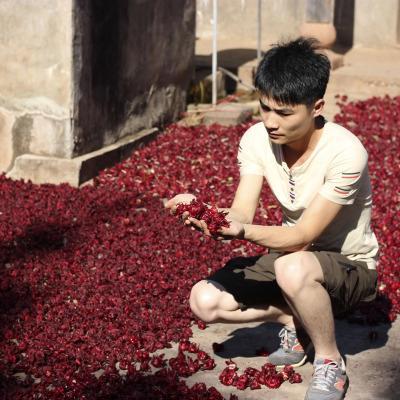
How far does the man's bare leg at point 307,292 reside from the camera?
3773 mm

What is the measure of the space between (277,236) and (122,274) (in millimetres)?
1979

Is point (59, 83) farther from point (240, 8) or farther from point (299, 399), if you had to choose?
point (240, 8)

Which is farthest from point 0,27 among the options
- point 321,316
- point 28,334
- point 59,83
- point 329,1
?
point 329,1

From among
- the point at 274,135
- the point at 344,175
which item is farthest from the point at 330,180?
the point at 274,135

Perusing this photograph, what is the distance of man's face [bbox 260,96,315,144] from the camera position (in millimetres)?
3830

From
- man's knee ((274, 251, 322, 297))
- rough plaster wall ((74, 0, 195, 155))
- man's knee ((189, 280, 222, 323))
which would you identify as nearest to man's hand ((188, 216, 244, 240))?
man's knee ((274, 251, 322, 297))

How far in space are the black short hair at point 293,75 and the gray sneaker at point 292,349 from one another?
1.36 meters

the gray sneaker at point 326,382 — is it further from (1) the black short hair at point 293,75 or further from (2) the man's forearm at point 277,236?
(1) the black short hair at point 293,75

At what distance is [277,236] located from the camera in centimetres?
385

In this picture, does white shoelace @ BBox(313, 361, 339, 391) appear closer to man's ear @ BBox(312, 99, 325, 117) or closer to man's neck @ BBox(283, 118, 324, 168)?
man's neck @ BBox(283, 118, 324, 168)

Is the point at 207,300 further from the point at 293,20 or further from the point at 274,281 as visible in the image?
the point at 293,20

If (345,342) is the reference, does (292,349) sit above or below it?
above

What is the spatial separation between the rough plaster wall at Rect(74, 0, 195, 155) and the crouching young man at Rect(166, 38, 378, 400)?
3.67 metres

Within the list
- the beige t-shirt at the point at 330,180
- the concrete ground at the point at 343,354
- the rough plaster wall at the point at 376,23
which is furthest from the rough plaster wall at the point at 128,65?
the rough plaster wall at the point at 376,23
